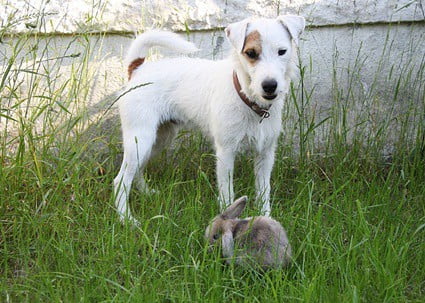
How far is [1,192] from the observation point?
342 centimetres

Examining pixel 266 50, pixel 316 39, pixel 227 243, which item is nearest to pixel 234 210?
pixel 227 243

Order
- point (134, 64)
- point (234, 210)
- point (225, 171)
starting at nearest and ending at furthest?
1. point (234, 210)
2. point (225, 171)
3. point (134, 64)

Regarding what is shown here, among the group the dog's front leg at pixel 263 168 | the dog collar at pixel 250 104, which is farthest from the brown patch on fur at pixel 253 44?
the dog's front leg at pixel 263 168

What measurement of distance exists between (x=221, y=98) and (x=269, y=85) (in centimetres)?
51

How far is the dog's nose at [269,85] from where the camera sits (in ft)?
11.5

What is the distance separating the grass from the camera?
285cm

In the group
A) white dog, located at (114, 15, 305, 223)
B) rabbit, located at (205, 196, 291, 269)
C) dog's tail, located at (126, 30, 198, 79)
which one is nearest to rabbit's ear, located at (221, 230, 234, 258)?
rabbit, located at (205, 196, 291, 269)

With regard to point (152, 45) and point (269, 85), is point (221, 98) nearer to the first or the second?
point (269, 85)

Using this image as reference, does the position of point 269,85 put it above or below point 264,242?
above

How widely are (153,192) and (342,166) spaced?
1344 millimetres

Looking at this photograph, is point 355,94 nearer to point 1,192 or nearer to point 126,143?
point 126,143

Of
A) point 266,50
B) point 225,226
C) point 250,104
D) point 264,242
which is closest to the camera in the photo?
point 264,242

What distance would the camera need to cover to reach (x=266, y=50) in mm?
3602

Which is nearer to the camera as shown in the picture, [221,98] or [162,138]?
[221,98]
